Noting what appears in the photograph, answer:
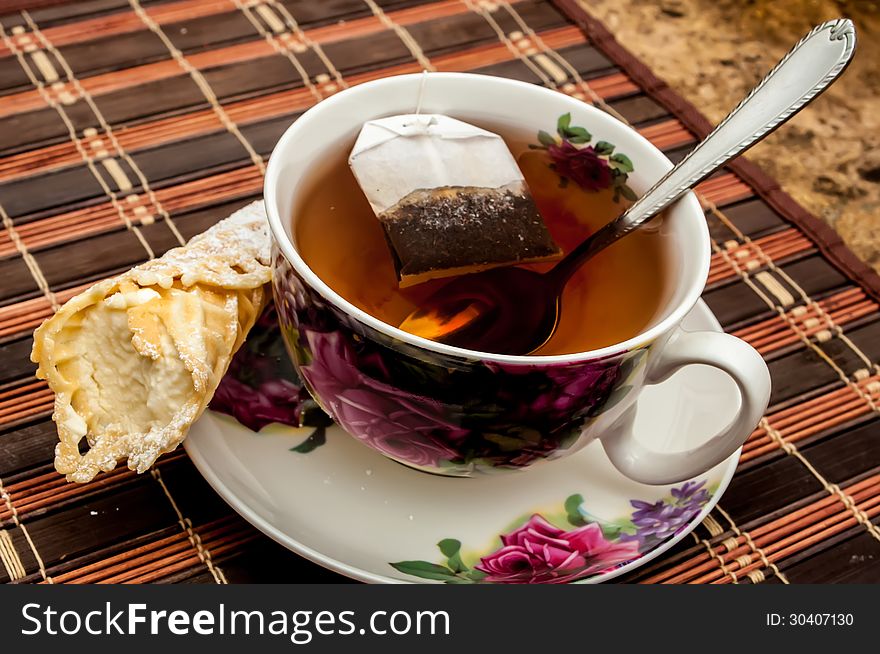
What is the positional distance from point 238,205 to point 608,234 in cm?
47

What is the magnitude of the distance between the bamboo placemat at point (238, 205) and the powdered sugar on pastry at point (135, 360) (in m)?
0.10

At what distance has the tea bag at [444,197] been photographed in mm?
907

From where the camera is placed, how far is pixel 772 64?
1510mm

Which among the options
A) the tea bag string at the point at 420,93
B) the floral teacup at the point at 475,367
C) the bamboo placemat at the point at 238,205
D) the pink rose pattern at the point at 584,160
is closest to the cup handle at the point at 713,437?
the floral teacup at the point at 475,367

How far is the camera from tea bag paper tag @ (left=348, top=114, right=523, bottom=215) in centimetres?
92

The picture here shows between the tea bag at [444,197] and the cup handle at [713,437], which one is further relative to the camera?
the tea bag at [444,197]

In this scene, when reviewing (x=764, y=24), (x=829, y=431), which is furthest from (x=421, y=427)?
(x=764, y=24)

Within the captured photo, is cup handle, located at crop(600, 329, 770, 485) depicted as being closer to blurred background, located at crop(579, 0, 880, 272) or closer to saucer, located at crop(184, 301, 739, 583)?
saucer, located at crop(184, 301, 739, 583)

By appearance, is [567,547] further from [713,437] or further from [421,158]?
[421,158]

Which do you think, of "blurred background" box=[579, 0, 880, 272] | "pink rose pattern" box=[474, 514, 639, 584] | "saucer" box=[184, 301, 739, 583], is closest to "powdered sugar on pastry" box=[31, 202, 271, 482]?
"saucer" box=[184, 301, 739, 583]

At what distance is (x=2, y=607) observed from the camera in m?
0.78

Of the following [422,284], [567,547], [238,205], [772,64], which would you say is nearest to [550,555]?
[567,547]

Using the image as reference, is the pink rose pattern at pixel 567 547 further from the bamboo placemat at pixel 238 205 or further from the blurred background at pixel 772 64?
the blurred background at pixel 772 64

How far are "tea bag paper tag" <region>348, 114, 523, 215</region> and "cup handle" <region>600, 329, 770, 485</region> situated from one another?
0.26 m
